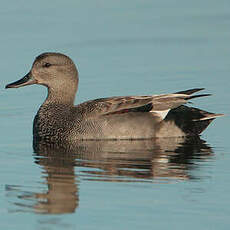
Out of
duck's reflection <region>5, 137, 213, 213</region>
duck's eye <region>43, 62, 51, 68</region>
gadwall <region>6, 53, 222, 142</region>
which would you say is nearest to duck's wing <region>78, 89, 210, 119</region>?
gadwall <region>6, 53, 222, 142</region>

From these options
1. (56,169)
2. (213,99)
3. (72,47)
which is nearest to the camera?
(56,169)

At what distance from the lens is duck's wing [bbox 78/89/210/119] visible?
1436 centimetres

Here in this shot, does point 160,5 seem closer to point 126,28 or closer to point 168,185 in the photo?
point 126,28

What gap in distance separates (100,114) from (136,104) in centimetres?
58

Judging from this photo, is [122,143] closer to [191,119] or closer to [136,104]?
[136,104]

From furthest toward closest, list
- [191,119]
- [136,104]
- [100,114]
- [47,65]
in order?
[47,65], [191,119], [136,104], [100,114]

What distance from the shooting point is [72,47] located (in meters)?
18.7

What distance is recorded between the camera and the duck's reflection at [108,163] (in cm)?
1132

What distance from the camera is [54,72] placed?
15094 millimetres

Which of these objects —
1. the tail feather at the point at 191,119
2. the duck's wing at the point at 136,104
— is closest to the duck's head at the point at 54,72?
the duck's wing at the point at 136,104

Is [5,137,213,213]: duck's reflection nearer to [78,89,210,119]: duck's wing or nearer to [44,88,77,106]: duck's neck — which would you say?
[78,89,210,119]: duck's wing

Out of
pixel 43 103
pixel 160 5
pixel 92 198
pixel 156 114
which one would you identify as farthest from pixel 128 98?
pixel 160 5

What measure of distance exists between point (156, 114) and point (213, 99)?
6.60 ft

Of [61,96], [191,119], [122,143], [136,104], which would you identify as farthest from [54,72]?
[191,119]
